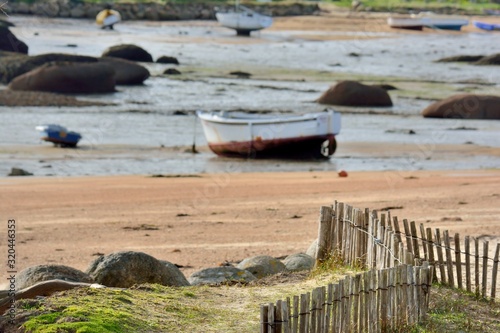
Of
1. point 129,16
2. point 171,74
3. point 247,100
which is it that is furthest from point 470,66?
point 129,16

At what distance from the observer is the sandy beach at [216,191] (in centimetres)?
1600

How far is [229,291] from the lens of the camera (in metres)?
11.1

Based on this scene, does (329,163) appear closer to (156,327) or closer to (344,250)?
(344,250)

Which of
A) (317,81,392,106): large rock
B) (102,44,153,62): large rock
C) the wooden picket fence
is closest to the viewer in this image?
the wooden picket fence

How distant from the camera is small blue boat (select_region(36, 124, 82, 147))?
1163 inches

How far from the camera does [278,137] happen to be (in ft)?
96.5

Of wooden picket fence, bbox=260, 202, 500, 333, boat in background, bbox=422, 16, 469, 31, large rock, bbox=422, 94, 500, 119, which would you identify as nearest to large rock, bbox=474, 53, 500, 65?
large rock, bbox=422, 94, 500, 119

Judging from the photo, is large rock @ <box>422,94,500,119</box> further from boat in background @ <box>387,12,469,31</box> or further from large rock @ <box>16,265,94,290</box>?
boat in background @ <box>387,12,469,31</box>

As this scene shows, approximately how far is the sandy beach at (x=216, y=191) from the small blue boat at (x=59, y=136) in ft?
1.22

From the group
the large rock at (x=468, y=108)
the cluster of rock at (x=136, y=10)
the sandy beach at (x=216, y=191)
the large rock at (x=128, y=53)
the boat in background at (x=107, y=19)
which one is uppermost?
the cluster of rock at (x=136, y=10)

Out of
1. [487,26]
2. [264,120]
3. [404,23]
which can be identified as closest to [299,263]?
[264,120]

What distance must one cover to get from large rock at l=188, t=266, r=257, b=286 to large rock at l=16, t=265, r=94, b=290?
139 centimetres

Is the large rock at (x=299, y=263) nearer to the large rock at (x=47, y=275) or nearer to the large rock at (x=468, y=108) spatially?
the large rock at (x=47, y=275)

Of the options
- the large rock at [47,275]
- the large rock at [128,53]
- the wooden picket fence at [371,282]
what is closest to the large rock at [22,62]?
the large rock at [128,53]
